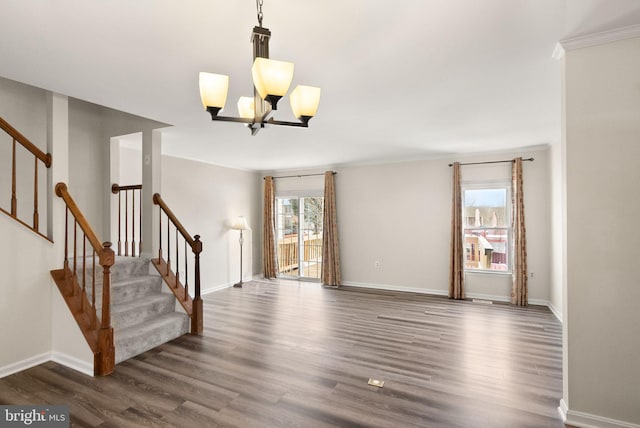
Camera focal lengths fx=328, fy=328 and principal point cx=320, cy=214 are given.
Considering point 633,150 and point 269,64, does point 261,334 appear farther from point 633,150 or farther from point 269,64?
point 633,150

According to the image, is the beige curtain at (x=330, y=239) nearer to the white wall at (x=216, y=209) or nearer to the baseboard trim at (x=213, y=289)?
the white wall at (x=216, y=209)

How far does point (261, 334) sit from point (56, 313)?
208cm

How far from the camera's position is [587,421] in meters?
2.14

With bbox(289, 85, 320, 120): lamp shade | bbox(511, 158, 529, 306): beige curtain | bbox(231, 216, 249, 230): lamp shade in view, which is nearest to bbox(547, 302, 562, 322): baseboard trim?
bbox(511, 158, 529, 306): beige curtain

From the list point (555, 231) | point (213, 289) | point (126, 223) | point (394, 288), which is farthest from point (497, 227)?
point (126, 223)

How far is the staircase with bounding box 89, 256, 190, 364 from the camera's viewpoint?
335 centimetres

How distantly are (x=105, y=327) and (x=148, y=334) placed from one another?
23.9 inches

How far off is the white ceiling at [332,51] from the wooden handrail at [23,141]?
1.95 ft

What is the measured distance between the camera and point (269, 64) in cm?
156

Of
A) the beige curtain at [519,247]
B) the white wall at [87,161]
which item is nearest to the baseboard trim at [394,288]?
the beige curtain at [519,247]

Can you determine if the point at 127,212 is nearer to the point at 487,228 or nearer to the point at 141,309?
the point at 141,309

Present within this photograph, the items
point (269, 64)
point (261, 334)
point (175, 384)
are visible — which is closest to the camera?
point (269, 64)

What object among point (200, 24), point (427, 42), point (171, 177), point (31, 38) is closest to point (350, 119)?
point (427, 42)

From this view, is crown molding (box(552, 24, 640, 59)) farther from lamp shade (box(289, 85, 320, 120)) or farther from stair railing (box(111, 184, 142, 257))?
stair railing (box(111, 184, 142, 257))
